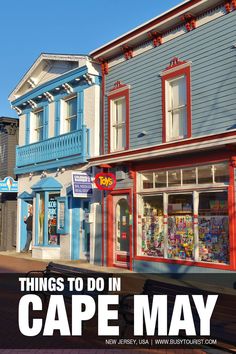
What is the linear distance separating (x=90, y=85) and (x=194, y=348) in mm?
11233

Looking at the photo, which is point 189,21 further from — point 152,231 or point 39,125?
point 39,125

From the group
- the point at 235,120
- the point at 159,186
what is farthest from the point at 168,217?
the point at 235,120

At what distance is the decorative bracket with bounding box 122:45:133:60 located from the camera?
14281 mm

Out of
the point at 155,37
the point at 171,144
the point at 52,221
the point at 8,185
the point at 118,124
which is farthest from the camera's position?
the point at 8,185

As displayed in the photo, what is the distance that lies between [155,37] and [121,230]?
Answer: 589 cm

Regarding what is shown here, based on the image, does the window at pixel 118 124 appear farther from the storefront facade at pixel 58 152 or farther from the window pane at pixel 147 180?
the window pane at pixel 147 180

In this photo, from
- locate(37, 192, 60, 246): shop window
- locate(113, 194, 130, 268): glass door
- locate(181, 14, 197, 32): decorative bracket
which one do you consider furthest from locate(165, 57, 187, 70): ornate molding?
locate(37, 192, 60, 246): shop window

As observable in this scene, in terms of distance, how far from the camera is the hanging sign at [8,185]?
2056 cm

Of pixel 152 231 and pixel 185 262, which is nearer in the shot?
pixel 185 262

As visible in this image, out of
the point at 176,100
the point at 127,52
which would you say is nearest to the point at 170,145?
the point at 176,100

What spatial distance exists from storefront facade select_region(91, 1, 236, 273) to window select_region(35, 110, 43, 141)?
4899 millimetres

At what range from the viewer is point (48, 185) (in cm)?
1750

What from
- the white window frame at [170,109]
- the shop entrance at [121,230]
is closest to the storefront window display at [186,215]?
the shop entrance at [121,230]

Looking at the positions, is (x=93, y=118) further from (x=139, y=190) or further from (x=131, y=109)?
(x=139, y=190)
